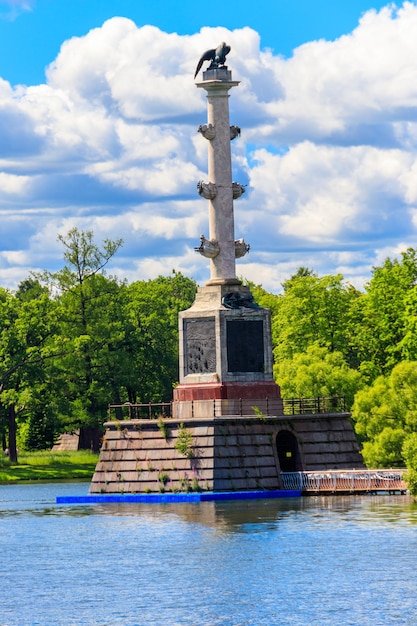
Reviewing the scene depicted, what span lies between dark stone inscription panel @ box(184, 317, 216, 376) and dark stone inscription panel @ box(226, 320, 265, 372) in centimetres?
72

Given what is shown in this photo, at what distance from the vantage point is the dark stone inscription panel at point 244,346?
218ft

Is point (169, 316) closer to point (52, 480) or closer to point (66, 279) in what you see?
point (66, 279)

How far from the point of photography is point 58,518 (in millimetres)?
59688

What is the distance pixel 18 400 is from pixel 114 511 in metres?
42.3

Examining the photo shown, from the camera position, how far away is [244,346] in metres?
66.7

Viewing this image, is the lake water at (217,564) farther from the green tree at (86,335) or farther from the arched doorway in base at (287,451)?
the green tree at (86,335)

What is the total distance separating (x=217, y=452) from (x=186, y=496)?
87.3 inches

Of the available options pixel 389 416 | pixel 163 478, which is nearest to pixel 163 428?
pixel 163 478

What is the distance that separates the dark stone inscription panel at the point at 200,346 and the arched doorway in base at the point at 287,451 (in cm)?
425

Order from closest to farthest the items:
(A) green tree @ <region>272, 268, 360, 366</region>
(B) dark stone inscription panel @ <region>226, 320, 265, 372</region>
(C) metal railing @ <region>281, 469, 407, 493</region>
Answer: (C) metal railing @ <region>281, 469, 407, 493</region> → (B) dark stone inscription panel @ <region>226, 320, 265, 372</region> → (A) green tree @ <region>272, 268, 360, 366</region>

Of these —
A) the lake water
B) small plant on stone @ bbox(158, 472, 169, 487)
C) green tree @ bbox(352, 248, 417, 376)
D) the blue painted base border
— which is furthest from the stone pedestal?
green tree @ bbox(352, 248, 417, 376)

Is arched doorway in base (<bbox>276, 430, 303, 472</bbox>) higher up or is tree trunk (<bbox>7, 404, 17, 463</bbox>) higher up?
tree trunk (<bbox>7, 404, 17, 463</bbox>)

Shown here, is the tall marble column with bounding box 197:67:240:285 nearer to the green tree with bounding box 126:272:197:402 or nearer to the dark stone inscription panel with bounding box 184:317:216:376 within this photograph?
the dark stone inscription panel with bounding box 184:317:216:376

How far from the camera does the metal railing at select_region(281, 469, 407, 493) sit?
63.7 metres
